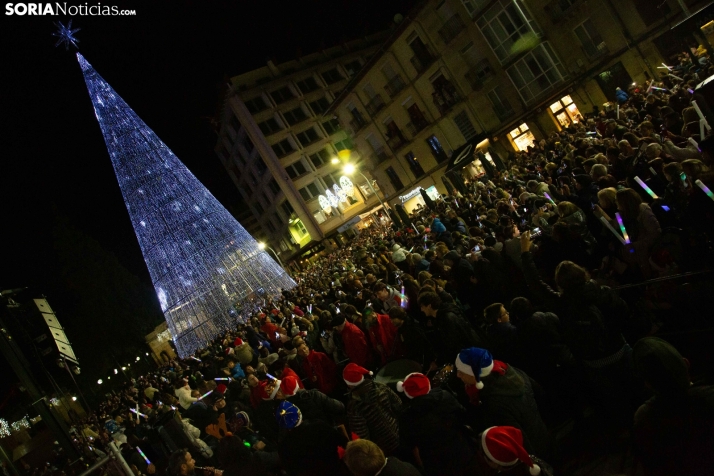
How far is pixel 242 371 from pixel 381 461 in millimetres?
8372

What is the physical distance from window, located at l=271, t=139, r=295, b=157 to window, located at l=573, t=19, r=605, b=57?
28.3 metres

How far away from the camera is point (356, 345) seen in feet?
21.2

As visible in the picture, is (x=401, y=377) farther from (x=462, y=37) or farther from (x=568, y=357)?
(x=462, y=37)

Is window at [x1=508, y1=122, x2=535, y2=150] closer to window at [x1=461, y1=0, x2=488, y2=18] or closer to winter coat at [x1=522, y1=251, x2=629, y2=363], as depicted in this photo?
window at [x1=461, y1=0, x2=488, y2=18]

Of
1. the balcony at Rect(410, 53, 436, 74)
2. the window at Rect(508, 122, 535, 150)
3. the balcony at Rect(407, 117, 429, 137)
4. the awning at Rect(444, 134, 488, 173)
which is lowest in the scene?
the window at Rect(508, 122, 535, 150)

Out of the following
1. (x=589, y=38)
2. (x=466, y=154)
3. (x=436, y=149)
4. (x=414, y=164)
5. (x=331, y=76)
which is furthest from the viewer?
(x=331, y=76)

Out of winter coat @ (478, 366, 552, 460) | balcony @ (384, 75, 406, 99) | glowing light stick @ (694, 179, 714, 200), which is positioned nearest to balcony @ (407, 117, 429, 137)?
balcony @ (384, 75, 406, 99)

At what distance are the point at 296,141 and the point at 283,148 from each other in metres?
1.63

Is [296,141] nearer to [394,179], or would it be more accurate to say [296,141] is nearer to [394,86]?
[394,179]

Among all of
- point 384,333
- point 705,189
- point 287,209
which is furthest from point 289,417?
point 287,209

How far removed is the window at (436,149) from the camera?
31.3m

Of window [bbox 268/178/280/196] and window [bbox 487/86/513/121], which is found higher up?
window [bbox 268/178/280/196]

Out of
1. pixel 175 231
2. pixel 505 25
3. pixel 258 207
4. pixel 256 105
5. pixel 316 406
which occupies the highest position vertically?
pixel 256 105

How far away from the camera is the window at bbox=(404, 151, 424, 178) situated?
110ft
